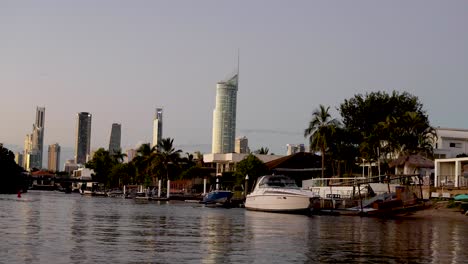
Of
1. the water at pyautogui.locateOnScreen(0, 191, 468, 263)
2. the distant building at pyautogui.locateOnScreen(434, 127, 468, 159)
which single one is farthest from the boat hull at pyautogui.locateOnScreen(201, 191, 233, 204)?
the water at pyautogui.locateOnScreen(0, 191, 468, 263)

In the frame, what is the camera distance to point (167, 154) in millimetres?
137875

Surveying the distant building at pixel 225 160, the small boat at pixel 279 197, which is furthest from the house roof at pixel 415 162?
the distant building at pixel 225 160

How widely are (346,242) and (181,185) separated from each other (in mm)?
130644

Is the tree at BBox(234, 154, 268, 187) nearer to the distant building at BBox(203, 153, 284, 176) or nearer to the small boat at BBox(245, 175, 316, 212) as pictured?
the distant building at BBox(203, 153, 284, 176)

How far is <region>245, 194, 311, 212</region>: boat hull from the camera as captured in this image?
6169 centimetres

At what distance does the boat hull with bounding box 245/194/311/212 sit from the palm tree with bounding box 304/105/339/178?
98.6 ft

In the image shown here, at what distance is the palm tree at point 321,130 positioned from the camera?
315ft

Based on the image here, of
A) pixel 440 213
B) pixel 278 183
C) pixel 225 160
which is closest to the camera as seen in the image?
pixel 440 213

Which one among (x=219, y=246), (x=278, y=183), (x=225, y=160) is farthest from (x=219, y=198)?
(x=219, y=246)

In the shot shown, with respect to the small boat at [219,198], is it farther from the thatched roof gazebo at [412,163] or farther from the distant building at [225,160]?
the distant building at [225,160]

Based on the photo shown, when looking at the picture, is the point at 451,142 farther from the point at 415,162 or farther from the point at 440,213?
the point at 440,213

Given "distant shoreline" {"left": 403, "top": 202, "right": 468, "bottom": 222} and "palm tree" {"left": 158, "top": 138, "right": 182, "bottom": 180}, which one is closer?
"distant shoreline" {"left": 403, "top": 202, "right": 468, "bottom": 222}

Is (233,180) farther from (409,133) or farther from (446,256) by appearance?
(446,256)

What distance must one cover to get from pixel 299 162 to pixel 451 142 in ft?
90.3
